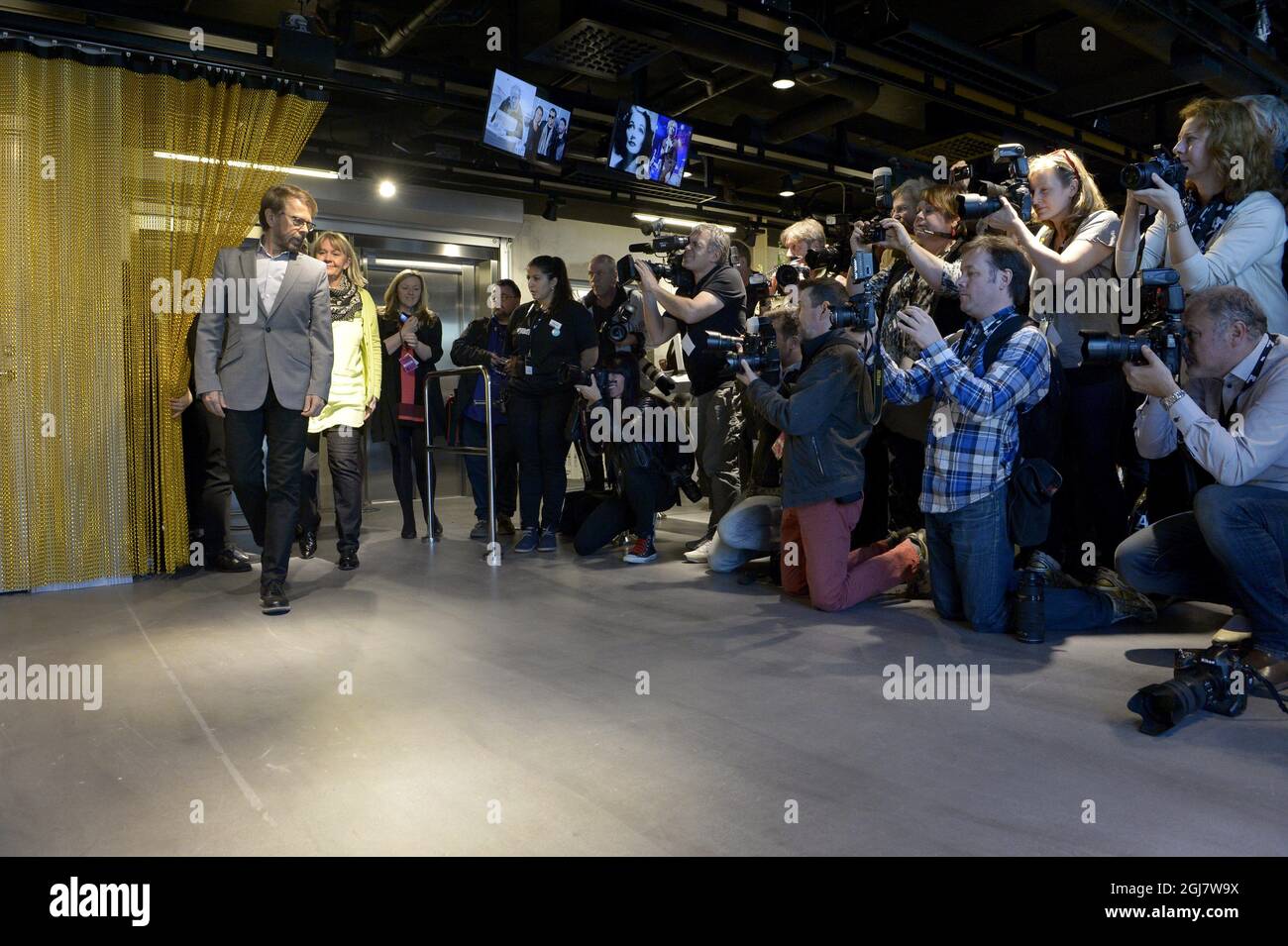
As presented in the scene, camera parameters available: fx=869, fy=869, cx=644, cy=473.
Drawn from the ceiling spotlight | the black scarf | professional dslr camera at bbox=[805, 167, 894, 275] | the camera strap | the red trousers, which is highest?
the ceiling spotlight

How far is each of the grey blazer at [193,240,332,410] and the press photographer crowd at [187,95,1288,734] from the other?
0.01m

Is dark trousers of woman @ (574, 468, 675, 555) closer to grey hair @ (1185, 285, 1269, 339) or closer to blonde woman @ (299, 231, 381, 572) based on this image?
blonde woman @ (299, 231, 381, 572)

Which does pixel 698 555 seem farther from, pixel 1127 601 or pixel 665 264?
pixel 1127 601

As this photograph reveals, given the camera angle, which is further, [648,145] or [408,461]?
[648,145]

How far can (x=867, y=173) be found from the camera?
803 centimetres

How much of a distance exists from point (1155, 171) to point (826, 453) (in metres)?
1.36

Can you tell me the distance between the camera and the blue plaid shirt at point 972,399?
2.70m

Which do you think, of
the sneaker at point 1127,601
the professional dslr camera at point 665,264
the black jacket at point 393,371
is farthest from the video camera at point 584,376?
the sneaker at point 1127,601

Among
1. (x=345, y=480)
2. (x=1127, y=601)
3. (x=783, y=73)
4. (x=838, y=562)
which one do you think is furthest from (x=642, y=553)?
(x=783, y=73)

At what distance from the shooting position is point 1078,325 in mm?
3176

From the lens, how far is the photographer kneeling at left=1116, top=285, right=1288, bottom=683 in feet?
7.41

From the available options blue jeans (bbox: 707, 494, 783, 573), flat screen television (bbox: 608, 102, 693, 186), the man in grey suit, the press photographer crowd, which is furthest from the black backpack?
flat screen television (bbox: 608, 102, 693, 186)

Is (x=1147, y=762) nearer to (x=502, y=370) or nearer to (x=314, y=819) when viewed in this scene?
(x=314, y=819)
